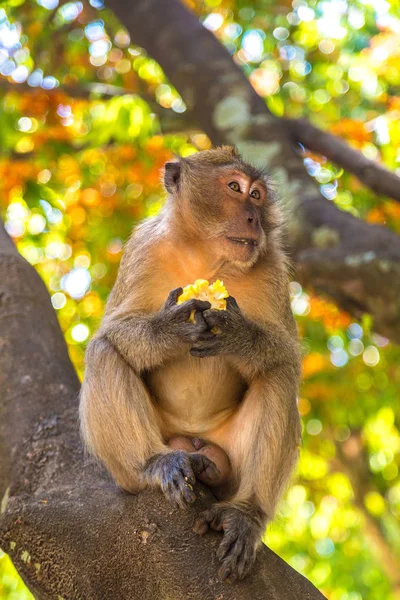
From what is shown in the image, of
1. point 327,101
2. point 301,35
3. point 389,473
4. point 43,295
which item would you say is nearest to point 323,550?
point 389,473

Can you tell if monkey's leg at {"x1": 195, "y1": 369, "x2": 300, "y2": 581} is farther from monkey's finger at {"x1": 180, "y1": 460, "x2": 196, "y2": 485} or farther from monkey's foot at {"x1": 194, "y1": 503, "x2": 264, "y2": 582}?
monkey's finger at {"x1": 180, "y1": 460, "x2": 196, "y2": 485}

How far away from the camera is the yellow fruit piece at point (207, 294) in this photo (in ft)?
13.6

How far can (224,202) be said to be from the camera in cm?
479

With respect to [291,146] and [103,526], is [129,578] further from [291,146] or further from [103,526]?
[291,146]

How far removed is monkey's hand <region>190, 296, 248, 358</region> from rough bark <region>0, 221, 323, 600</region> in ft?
2.34

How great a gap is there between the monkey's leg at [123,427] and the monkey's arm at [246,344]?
1.29 feet

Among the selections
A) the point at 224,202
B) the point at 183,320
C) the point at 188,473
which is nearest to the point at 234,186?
the point at 224,202

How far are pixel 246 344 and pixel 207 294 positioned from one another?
33 centimetres

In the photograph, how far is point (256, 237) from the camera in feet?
15.0

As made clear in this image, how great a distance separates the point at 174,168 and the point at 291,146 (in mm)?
1908

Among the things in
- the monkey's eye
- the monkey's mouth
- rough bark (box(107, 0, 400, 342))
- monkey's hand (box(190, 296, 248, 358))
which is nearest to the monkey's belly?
monkey's hand (box(190, 296, 248, 358))

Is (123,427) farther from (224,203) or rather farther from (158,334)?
(224,203)

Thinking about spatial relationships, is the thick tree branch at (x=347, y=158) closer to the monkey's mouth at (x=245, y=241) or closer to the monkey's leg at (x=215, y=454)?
the monkey's mouth at (x=245, y=241)

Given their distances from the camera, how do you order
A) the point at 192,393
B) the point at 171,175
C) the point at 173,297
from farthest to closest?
the point at 171,175 → the point at 192,393 → the point at 173,297
